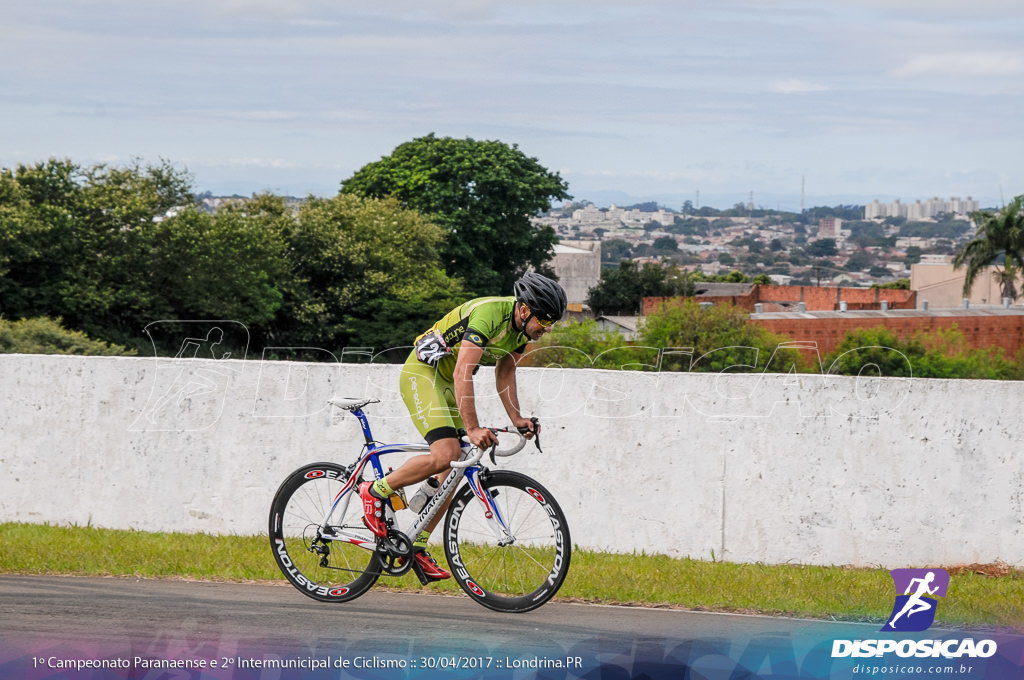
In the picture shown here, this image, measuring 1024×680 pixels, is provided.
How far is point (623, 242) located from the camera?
187125 mm

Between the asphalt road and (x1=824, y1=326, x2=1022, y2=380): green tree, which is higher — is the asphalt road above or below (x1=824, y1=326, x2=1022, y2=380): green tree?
above

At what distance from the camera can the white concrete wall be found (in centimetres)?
862

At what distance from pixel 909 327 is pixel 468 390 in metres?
42.6

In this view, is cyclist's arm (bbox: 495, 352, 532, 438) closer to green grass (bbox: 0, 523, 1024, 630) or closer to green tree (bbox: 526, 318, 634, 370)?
green grass (bbox: 0, 523, 1024, 630)

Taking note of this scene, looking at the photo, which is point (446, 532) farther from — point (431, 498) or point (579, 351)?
point (579, 351)

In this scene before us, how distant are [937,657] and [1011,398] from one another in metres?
3.66

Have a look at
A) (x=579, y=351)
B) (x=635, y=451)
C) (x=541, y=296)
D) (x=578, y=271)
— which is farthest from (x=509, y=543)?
(x=578, y=271)

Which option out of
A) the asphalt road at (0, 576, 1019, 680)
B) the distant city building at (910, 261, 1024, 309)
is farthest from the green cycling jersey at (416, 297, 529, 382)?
the distant city building at (910, 261, 1024, 309)

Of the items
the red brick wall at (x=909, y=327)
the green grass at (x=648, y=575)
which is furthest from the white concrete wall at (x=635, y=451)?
the red brick wall at (x=909, y=327)

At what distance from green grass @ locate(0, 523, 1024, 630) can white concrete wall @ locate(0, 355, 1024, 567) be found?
11.6 inches

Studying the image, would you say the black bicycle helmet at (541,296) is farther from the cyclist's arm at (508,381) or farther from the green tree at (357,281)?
the green tree at (357,281)

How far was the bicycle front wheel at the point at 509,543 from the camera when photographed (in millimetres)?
5836

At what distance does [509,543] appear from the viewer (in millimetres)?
5938

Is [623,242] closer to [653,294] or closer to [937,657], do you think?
[653,294]
